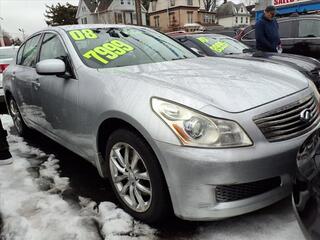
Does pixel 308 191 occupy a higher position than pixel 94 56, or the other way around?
pixel 94 56

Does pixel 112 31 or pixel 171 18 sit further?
pixel 171 18

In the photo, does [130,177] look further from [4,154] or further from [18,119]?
[18,119]

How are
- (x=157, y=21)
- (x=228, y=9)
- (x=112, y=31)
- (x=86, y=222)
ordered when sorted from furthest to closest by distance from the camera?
(x=228, y=9)
(x=157, y=21)
(x=112, y=31)
(x=86, y=222)

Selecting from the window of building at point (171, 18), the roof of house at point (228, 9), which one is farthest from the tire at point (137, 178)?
the roof of house at point (228, 9)

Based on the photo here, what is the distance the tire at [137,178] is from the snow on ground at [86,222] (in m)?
0.13

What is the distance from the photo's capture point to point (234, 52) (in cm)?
670

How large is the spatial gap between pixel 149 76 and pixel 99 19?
53319 mm

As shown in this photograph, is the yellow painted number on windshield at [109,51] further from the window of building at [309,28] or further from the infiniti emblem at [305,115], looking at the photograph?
the window of building at [309,28]

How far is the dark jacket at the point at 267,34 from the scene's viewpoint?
6.70m

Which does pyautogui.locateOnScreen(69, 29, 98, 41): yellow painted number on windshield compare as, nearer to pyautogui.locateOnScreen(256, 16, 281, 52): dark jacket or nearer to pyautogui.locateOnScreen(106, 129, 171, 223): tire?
pyautogui.locateOnScreen(106, 129, 171, 223): tire

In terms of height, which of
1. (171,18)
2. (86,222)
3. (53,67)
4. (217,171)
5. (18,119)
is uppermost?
(171,18)

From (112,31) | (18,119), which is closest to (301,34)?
(112,31)

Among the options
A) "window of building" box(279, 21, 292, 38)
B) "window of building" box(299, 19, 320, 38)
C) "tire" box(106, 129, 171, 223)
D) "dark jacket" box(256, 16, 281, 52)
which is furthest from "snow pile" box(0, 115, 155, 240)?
"window of building" box(279, 21, 292, 38)

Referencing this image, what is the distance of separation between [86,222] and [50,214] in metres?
0.35
